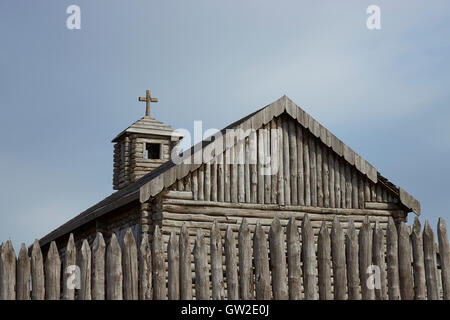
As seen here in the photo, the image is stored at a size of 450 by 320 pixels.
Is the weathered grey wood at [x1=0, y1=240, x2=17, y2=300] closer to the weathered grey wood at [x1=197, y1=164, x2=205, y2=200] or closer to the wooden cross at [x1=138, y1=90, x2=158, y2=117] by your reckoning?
the weathered grey wood at [x1=197, y1=164, x2=205, y2=200]

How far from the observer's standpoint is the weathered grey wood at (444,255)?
29.2ft

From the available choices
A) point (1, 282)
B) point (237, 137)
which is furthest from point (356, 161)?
point (1, 282)

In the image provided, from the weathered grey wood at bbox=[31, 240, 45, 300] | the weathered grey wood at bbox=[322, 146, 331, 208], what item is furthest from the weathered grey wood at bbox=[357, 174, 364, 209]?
the weathered grey wood at bbox=[31, 240, 45, 300]

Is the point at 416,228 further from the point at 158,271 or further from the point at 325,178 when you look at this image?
the point at 325,178

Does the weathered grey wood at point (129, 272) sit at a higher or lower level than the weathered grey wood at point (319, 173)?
lower

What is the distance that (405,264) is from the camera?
28.6 ft

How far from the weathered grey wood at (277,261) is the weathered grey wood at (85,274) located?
7.12 ft

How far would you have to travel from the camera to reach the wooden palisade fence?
7.67 m

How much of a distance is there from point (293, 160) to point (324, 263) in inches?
390

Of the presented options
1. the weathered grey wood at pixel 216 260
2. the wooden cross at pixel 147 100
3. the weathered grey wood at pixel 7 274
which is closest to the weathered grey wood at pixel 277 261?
the weathered grey wood at pixel 216 260

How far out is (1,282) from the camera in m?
7.58

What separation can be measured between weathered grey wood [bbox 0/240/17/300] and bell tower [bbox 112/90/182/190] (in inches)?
844

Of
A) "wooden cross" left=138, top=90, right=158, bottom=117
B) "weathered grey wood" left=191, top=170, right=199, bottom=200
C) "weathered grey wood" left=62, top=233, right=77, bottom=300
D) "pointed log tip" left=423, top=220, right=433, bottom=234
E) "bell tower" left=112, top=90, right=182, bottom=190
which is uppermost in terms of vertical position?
"wooden cross" left=138, top=90, right=158, bottom=117

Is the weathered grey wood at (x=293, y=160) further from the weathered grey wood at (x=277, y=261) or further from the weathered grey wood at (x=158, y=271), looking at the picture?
the weathered grey wood at (x=158, y=271)
